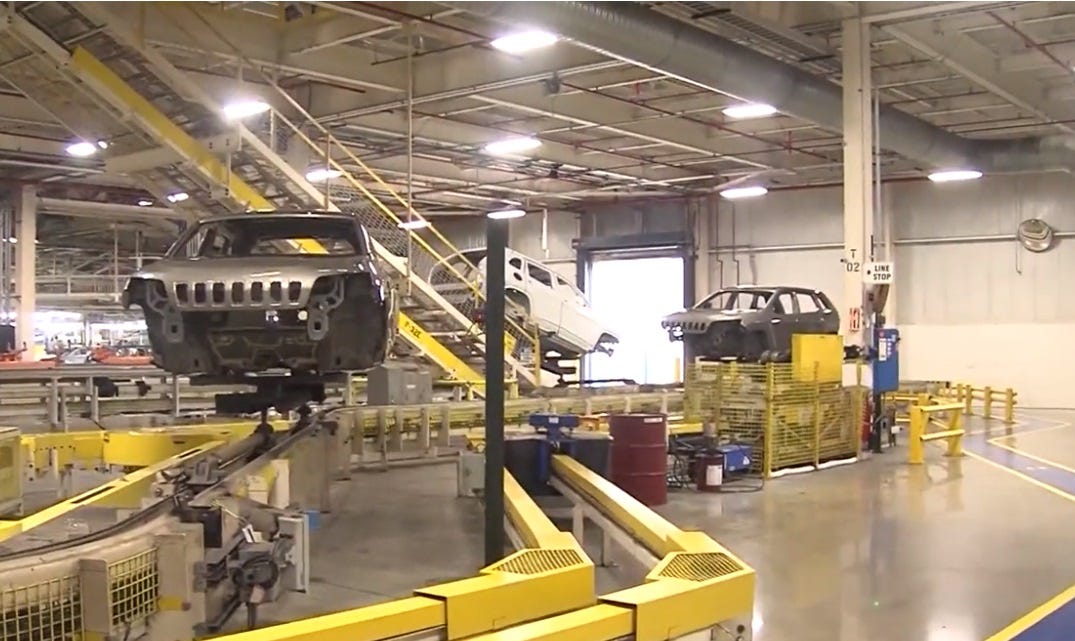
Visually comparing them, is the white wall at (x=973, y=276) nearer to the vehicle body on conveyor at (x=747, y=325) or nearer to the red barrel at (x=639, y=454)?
the vehicle body on conveyor at (x=747, y=325)

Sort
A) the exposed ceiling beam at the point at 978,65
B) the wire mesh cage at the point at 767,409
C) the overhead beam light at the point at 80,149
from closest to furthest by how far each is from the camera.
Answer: the wire mesh cage at the point at 767,409 → the exposed ceiling beam at the point at 978,65 → the overhead beam light at the point at 80,149

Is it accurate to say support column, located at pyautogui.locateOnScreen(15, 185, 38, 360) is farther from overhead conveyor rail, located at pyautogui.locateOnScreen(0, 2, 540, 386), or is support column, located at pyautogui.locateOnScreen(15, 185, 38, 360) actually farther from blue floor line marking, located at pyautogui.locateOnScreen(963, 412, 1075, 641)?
blue floor line marking, located at pyautogui.locateOnScreen(963, 412, 1075, 641)

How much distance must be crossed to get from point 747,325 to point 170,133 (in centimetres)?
725

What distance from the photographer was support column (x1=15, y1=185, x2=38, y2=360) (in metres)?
18.2

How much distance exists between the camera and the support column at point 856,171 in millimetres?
11039

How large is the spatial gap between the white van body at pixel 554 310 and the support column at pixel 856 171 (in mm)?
5785

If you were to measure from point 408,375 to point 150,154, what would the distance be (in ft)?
12.4

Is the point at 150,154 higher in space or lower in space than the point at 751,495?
higher

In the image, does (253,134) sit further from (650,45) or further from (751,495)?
(751,495)

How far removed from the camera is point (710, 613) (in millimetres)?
3287

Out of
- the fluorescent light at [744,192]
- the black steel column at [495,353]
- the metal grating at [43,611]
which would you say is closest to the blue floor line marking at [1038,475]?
the black steel column at [495,353]

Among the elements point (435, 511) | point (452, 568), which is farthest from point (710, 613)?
point (435, 511)

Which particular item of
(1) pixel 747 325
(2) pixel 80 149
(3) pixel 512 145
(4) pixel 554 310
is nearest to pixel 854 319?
(1) pixel 747 325

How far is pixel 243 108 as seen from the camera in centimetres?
1109
